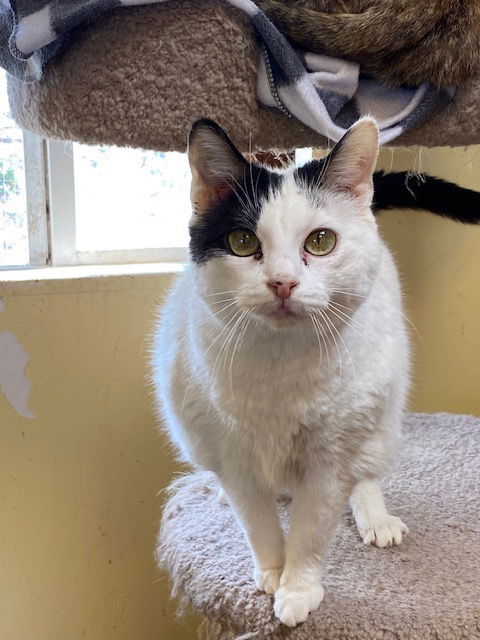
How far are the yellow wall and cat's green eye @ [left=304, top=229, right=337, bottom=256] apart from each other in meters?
0.71

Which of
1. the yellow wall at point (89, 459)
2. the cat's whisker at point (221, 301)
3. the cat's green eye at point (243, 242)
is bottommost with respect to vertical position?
the yellow wall at point (89, 459)

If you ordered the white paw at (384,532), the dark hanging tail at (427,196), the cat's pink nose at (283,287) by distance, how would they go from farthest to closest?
the dark hanging tail at (427,196) → the white paw at (384,532) → the cat's pink nose at (283,287)

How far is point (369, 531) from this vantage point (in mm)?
982

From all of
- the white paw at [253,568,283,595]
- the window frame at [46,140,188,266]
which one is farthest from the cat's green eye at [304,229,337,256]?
the window frame at [46,140,188,266]

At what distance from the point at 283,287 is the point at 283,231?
0.07 m

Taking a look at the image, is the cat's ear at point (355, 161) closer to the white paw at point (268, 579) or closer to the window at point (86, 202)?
the white paw at point (268, 579)

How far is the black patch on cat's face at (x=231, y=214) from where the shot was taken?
741 millimetres

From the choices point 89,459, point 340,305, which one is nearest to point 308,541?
point 340,305

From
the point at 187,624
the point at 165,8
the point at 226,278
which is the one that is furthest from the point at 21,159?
the point at 187,624

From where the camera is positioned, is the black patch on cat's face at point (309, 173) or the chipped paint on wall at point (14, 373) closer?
the black patch on cat's face at point (309, 173)

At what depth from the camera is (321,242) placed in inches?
28.5

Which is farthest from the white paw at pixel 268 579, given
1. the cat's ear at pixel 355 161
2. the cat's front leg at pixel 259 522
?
the cat's ear at pixel 355 161

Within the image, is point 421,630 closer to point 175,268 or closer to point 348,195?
point 348,195

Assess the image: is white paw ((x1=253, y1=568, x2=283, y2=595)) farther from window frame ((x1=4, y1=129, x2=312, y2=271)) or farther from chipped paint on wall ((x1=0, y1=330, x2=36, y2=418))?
window frame ((x1=4, y1=129, x2=312, y2=271))
